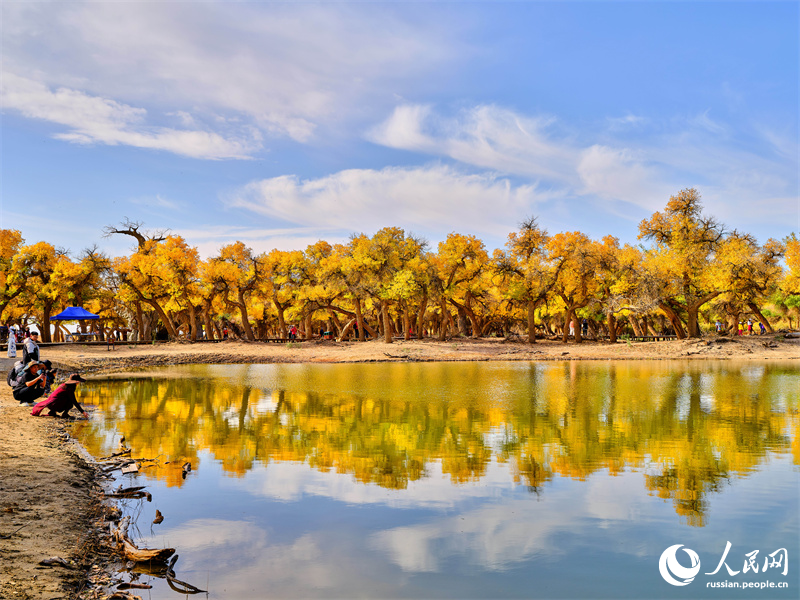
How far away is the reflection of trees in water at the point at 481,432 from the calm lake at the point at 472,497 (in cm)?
8

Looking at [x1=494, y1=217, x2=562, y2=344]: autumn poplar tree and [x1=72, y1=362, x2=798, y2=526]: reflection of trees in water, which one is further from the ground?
[x1=494, y1=217, x2=562, y2=344]: autumn poplar tree

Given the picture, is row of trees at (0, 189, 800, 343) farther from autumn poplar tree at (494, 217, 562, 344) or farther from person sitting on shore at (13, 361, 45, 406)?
person sitting on shore at (13, 361, 45, 406)

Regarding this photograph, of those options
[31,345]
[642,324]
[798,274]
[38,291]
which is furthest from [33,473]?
[642,324]

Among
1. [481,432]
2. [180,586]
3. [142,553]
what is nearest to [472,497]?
[180,586]

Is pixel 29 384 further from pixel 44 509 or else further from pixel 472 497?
pixel 472 497

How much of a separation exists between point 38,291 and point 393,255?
3113 cm

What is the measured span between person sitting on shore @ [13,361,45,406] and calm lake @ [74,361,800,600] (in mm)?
2502

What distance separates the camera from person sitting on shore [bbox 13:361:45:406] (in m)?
18.2

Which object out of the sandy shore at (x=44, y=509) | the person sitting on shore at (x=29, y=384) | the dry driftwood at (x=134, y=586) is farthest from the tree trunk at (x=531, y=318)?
the dry driftwood at (x=134, y=586)

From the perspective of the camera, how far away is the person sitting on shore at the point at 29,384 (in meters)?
18.2

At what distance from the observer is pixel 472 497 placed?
29.4ft

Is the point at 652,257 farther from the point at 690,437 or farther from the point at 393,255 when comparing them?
the point at 690,437

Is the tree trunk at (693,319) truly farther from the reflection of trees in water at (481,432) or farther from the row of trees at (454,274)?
the reflection of trees in water at (481,432)

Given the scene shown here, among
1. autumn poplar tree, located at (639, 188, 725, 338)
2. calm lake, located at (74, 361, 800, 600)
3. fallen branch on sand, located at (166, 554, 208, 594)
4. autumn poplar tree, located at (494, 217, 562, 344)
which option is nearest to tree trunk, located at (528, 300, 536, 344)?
autumn poplar tree, located at (494, 217, 562, 344)
